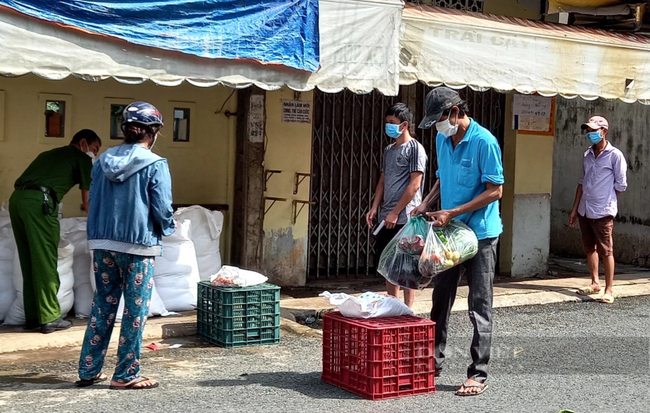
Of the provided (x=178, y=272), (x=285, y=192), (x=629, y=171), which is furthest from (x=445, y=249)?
(x=629, y=171)

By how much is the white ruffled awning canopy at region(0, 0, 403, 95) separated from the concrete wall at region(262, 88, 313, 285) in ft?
5.48

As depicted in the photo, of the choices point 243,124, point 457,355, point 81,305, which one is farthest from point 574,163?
point 81,305

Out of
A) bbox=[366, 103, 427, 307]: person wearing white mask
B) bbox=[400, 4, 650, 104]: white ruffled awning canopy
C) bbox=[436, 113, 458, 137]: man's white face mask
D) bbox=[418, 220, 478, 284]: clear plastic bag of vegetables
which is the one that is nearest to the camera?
bbox=[418, 220, 478, 284]: clear plastic bag of vegetables

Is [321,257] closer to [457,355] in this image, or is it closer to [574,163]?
[457,355]

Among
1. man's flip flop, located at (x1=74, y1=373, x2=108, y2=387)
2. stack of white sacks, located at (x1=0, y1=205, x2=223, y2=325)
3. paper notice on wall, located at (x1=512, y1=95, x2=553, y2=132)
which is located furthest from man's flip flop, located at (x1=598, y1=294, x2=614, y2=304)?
man's flip flop, located at (x1=74, y1=373, x2=108, y2=387)

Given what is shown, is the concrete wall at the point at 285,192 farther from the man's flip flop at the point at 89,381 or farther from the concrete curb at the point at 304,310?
the man's flip flop at the point at 89,381

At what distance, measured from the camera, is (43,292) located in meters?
7.12

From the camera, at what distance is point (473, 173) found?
228 inches

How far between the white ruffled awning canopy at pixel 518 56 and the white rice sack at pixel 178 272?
2.35m

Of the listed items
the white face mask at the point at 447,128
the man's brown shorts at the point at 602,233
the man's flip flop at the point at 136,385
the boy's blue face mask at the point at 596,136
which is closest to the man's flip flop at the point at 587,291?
the man's brown shorts at the point at 602,233

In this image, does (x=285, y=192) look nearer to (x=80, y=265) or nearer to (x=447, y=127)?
(x=80, y=265)

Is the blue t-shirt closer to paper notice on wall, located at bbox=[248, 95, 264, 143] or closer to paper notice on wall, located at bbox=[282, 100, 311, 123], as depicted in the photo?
paper notice on wall, located at bbox=[248, 95, 264, 143]

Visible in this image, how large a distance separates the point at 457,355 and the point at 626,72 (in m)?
4.09

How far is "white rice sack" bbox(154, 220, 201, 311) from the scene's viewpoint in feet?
26.0
